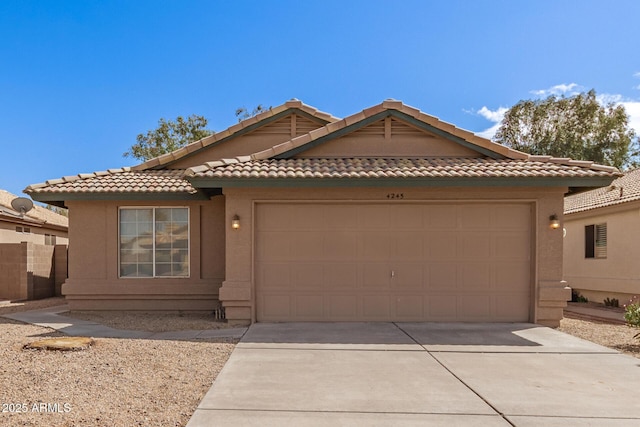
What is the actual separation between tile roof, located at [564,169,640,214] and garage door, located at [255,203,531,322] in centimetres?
550

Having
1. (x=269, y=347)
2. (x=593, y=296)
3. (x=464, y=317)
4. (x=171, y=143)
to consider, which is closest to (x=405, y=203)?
(x=464, y=317)

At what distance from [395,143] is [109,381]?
7.47m

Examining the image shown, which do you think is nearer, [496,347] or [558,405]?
[558,405]

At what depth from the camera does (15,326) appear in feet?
28.8

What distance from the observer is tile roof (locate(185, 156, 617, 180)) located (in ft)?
28.1

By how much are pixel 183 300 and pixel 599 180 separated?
31.3 feet

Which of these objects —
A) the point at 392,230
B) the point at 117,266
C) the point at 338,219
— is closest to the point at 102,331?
the point at 117,266

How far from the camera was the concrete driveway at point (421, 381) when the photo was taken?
14.3ft

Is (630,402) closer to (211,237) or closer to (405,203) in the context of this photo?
(405,203)

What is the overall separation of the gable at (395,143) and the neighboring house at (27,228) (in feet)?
45.3

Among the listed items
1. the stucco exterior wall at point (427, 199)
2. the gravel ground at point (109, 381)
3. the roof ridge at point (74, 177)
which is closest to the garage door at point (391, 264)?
the stucco exterior wall at point (427, 199)

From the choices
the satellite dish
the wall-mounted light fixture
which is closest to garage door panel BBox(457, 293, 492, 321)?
the wall-mounted light fixture

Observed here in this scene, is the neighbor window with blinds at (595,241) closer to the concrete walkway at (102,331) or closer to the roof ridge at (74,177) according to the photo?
the concrete walkway at (102,331)

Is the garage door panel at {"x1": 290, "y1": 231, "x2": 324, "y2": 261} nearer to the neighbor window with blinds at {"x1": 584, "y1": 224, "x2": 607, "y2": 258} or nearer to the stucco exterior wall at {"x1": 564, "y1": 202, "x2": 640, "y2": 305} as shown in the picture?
the stucco exterior wall at {"x1": 564, "y1": 202, "x2": 640, "y2": 305}
